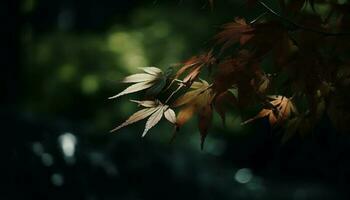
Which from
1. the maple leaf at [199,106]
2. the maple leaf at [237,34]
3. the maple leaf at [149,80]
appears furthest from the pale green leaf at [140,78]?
the maple leaf at [237,34]

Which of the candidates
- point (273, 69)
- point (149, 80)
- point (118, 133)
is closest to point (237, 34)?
point (273, 69)

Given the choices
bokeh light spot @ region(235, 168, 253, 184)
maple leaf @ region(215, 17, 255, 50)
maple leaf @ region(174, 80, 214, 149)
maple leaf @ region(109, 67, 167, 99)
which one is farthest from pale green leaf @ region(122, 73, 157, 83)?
bokeh light spot @ region(235, 168, 253, 184)

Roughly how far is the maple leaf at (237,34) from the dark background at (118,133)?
9.50ft

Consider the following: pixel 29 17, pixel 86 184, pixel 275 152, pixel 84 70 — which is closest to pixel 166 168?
pixel 86 184

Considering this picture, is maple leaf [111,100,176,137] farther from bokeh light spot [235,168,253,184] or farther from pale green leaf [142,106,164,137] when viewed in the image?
bokeh light spot [235,168,253,184]

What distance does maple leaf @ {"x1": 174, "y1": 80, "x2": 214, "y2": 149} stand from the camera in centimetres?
201

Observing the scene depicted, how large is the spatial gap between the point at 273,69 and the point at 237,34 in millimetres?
140

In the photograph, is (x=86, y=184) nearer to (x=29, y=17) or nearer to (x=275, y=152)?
(x=275, y=152)

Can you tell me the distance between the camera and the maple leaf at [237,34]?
1.91 meters

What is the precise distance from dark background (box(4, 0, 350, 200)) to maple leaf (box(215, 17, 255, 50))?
2895 mm

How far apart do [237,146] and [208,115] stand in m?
7.11

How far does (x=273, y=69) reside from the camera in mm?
2002

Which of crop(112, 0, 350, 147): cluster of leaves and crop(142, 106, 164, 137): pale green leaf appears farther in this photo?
crop(142, 106, 164, 137): pale green leaf

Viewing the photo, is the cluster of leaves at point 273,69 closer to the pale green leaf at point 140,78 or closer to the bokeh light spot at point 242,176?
the pale green leaf at point 140,78
